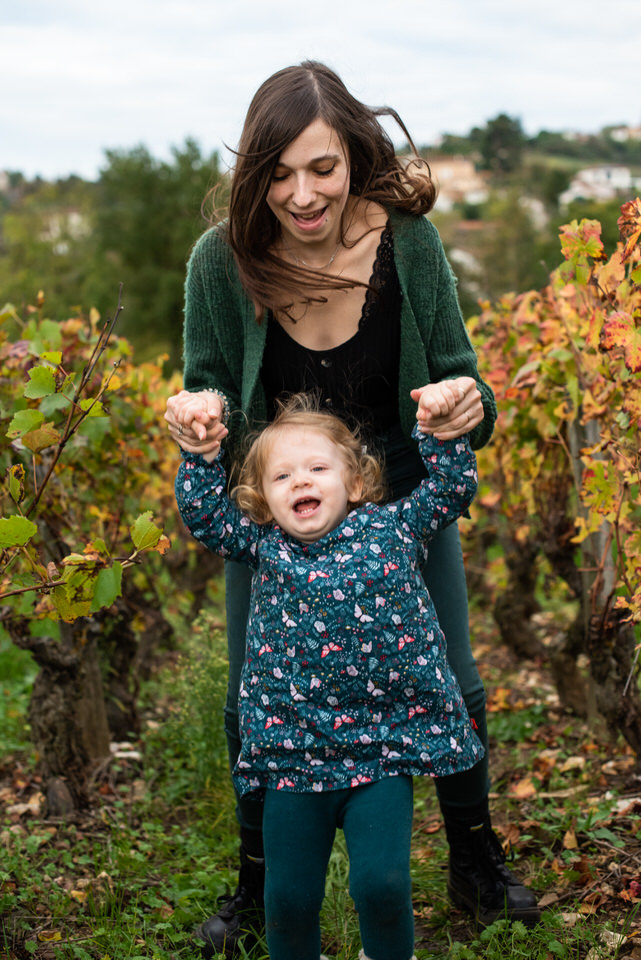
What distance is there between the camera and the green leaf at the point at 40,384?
1.89m

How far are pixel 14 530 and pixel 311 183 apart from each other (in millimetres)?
942

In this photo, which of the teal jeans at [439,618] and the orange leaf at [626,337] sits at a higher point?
the orange leaf at [626,337]

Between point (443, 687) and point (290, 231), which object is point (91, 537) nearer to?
point (290, 231)

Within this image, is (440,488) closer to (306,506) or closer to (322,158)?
(306,506)

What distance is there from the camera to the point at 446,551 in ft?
7.27

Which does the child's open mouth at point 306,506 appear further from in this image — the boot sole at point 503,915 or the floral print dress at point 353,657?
the boot sole at point 503,915

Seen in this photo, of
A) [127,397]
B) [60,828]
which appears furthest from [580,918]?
[127,397]

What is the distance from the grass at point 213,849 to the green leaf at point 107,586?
918 mm

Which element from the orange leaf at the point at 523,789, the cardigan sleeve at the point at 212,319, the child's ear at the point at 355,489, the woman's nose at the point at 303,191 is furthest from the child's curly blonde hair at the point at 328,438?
the orange leaf at the point at 523,789

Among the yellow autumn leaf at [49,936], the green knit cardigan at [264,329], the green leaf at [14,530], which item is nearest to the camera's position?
the green leaf at [14,530]

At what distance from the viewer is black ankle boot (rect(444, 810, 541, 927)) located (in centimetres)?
226

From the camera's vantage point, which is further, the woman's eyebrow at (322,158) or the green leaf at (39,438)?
the woman's eyebrow at (322,158)

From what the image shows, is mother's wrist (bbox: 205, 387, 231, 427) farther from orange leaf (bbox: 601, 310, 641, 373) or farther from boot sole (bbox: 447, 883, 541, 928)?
boot sole (bbox: 447, 883, 541, 928)

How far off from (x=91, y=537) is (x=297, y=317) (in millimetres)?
1413
